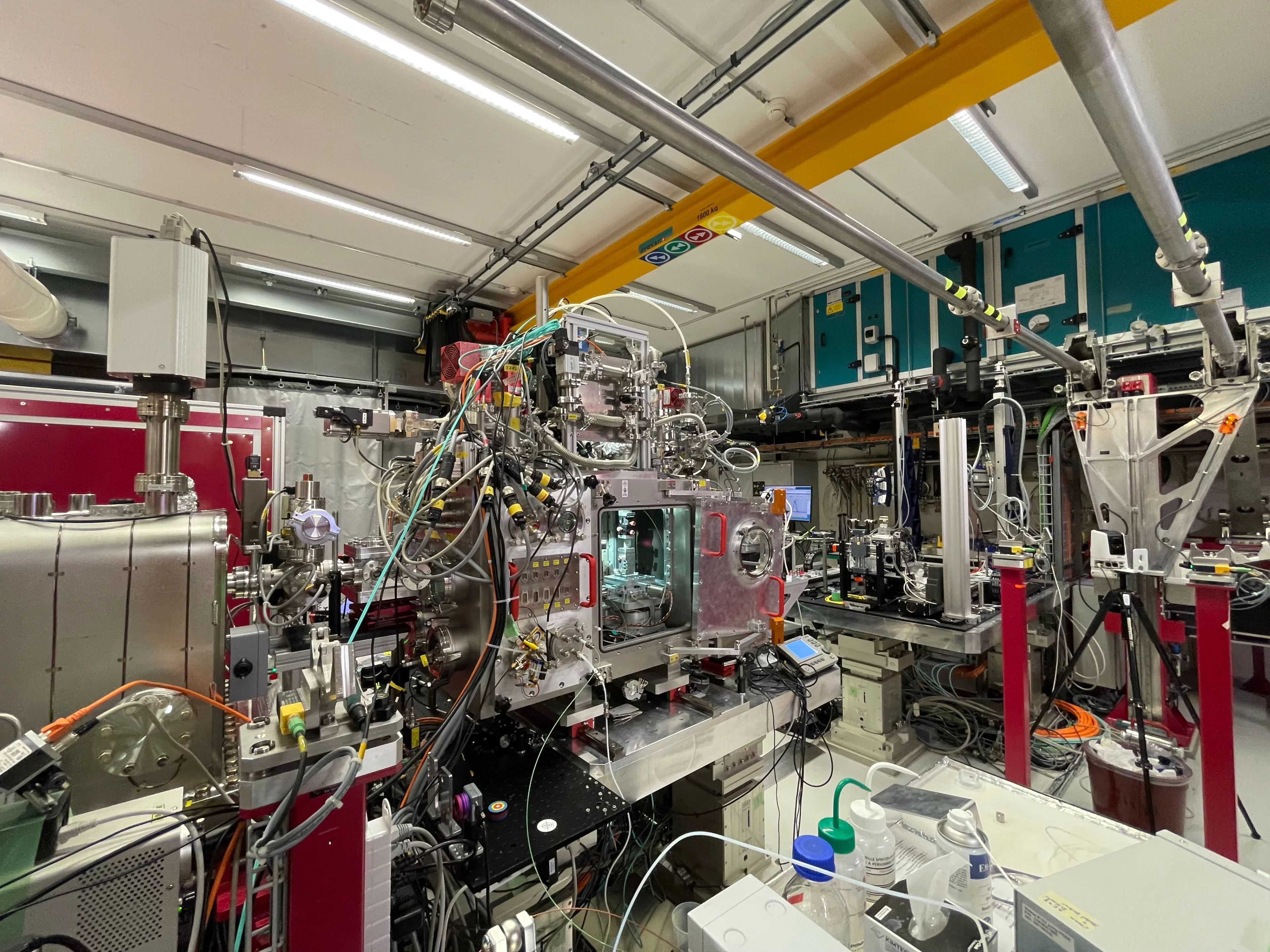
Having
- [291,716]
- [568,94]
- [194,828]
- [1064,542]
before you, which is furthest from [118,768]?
[1064,542]

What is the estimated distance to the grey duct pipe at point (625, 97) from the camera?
918mm

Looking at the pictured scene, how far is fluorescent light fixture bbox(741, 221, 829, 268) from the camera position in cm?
421

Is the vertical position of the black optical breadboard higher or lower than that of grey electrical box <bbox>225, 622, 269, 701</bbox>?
lower

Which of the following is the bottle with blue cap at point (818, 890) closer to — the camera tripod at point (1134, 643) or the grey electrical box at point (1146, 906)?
the grey electrical box at point (1146, 906)

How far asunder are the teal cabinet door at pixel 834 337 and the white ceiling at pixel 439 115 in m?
0.99

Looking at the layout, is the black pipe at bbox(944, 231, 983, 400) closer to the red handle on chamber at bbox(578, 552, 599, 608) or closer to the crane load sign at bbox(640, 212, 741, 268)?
the crane load sign at bbox(640, 212, 741, 268)

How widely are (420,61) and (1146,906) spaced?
382 centimetres

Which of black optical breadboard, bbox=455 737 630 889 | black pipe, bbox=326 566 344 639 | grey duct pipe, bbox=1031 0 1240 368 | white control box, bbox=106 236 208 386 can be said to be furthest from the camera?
black pipe, bbox=326 566 344 639

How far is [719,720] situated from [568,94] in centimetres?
334

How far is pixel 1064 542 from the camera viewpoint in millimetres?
4055

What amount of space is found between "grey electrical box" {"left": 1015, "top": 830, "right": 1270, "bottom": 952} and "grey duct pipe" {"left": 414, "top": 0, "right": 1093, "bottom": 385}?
153 centimetres

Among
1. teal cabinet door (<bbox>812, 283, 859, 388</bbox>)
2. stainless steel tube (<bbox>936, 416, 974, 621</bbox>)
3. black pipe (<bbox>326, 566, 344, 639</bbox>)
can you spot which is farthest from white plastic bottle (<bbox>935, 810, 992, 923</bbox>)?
teal cabinet door (<bbox>812, 283, 859, 388</bbox>)

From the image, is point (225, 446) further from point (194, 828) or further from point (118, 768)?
point (194, 828)

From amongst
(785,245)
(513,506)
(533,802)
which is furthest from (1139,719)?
(785,245)
